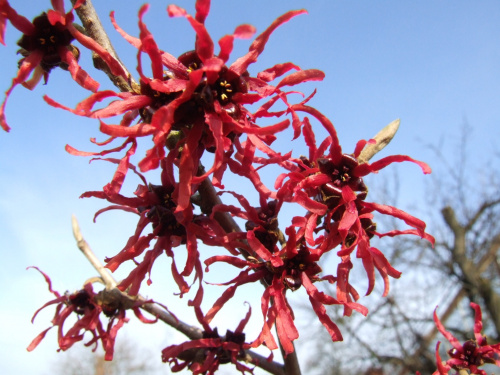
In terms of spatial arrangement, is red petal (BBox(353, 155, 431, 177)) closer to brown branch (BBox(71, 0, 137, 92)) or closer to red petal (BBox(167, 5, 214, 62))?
red petal (BBox(167, 5, 214, 62))

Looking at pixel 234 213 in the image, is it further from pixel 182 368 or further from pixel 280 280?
pixel 182 368

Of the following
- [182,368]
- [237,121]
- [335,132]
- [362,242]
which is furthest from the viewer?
[182,368]

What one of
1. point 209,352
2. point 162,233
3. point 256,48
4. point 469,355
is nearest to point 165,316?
point 209,352

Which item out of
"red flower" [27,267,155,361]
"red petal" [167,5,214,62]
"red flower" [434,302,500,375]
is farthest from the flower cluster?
"red flower" [434,302,500,375]

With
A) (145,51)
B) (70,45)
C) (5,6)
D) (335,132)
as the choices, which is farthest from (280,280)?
(5,6)

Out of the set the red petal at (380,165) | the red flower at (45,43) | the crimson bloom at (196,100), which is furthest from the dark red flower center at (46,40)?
the red petal at (380,165)

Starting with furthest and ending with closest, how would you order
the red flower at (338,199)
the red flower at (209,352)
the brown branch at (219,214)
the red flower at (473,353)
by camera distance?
1. the red flower at (473,353)
2. the red flower at (209,352)
3. the brown branch at (219,214)
4. the red flower at (338,199)

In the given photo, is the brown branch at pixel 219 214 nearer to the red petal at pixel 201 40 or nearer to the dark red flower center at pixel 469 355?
the red petal at pixel 201 40

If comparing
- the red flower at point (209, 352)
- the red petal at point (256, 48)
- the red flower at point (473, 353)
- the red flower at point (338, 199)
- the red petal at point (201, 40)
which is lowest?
the red flower at point (473, 353)
